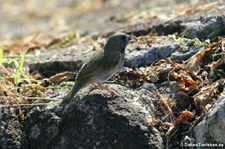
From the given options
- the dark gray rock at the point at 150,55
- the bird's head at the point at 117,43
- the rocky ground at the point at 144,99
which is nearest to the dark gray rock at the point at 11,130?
the rocky ground at the point at 144,99

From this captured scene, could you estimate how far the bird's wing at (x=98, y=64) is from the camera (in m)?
5.66

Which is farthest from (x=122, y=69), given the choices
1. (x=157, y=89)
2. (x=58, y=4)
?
(x=58, y=4)

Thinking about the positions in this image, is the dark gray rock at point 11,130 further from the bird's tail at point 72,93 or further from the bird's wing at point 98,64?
the bird's wing at point 98,64

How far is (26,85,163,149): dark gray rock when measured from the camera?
Result: 206 inches

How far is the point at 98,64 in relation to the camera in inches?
226

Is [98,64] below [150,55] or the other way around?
the other way around

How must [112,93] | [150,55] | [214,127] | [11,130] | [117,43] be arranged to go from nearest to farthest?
1. [214,127]
2. [112,93]
3. [11,130]
4. [117,43]
5. [150,55]

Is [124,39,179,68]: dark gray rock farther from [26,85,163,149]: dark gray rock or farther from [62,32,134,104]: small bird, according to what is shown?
[26,85,163,149]: dark gray rock

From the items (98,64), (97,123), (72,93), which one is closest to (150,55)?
(98,64)

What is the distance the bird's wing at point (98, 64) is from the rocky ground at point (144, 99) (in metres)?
0.20

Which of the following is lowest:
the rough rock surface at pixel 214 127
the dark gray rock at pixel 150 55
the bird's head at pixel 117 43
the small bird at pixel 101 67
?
the rough rock surface at pixel 214 127

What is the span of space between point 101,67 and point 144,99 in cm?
52

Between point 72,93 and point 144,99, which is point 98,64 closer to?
point 72,93

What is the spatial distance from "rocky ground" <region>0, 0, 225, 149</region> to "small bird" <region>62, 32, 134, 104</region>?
12cm
